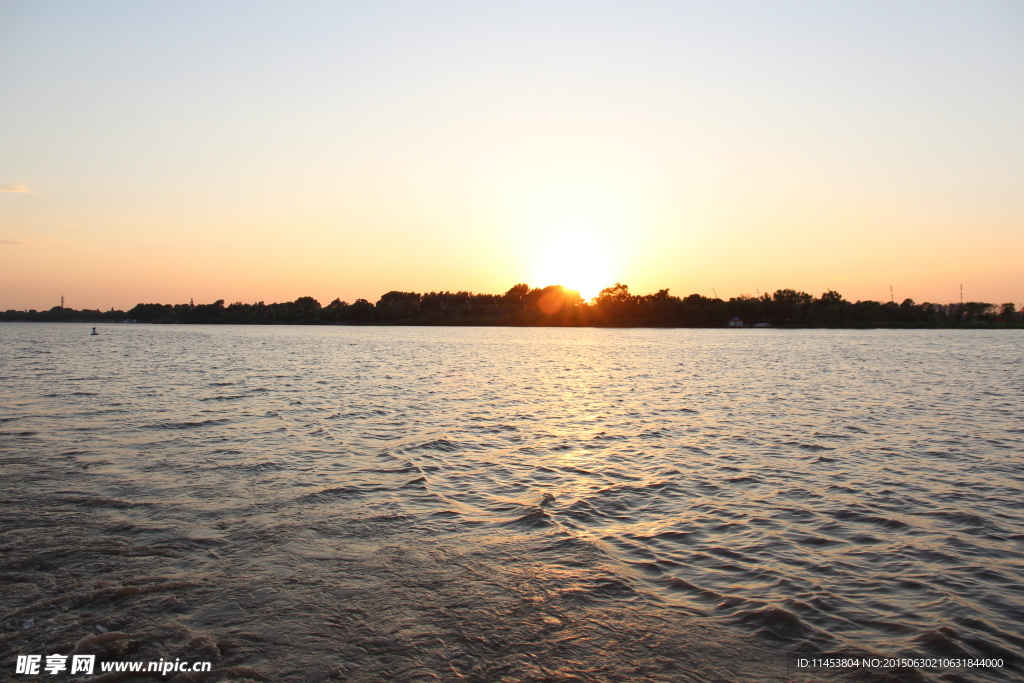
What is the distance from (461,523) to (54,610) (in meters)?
7.73

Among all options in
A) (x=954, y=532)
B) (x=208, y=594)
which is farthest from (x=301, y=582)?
(x=954, y=532)

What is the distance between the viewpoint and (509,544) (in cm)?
1263

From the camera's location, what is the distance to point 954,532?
13.5m

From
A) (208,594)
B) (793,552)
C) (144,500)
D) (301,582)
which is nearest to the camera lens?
(208,594)

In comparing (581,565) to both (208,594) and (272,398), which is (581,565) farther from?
(272,398)

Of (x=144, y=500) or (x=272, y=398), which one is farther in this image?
(x=272, y=398)

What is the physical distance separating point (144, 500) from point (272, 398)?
2264 cm

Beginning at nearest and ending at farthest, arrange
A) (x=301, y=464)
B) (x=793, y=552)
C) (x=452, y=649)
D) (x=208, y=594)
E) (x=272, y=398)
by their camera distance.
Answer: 1. (x=452, y=649)
2. (x=208, y=594)
3. (x=793, y=552)
4. (x=301, y=464)
5. (x=272, y=398)

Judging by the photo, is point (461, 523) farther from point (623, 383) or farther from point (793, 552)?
point (623, 383)

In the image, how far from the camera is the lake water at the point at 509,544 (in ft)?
27.8

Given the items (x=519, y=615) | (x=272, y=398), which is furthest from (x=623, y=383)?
(x=519, y=615)

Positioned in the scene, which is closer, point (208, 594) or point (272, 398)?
point (208, 594)

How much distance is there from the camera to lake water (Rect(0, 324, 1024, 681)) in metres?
8.48

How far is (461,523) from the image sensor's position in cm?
1401
